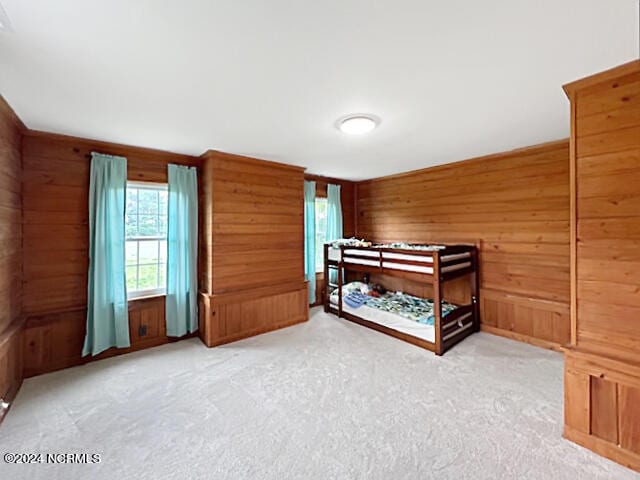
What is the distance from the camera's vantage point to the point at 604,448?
5.69 feet

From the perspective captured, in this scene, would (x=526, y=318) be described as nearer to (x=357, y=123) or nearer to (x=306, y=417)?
(x=306, y=417)

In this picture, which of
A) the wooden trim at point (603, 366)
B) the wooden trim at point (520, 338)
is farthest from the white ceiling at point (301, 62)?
the wooden trim at point (520, 338)

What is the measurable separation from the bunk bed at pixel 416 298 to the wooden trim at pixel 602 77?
1.81 m

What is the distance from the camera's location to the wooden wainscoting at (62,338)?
2752mm

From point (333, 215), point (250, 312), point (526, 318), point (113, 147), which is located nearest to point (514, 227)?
point (526, 318)

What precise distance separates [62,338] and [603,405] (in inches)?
179

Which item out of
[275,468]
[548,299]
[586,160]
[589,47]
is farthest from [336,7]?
[548,299]

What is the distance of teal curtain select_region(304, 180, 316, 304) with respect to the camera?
4.84 metres

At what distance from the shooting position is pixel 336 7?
122 centimetres

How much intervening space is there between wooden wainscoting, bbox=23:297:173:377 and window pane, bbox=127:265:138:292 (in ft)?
0.57

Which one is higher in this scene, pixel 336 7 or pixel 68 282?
pixel 336 7

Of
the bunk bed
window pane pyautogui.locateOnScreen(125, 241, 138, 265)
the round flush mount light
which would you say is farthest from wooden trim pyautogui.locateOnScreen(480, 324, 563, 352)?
window pane pyautogui.locateOnScreen(125, 241, 138, 265)

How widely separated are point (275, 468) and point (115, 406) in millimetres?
1509

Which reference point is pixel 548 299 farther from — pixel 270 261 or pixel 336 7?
pixel 336 7
